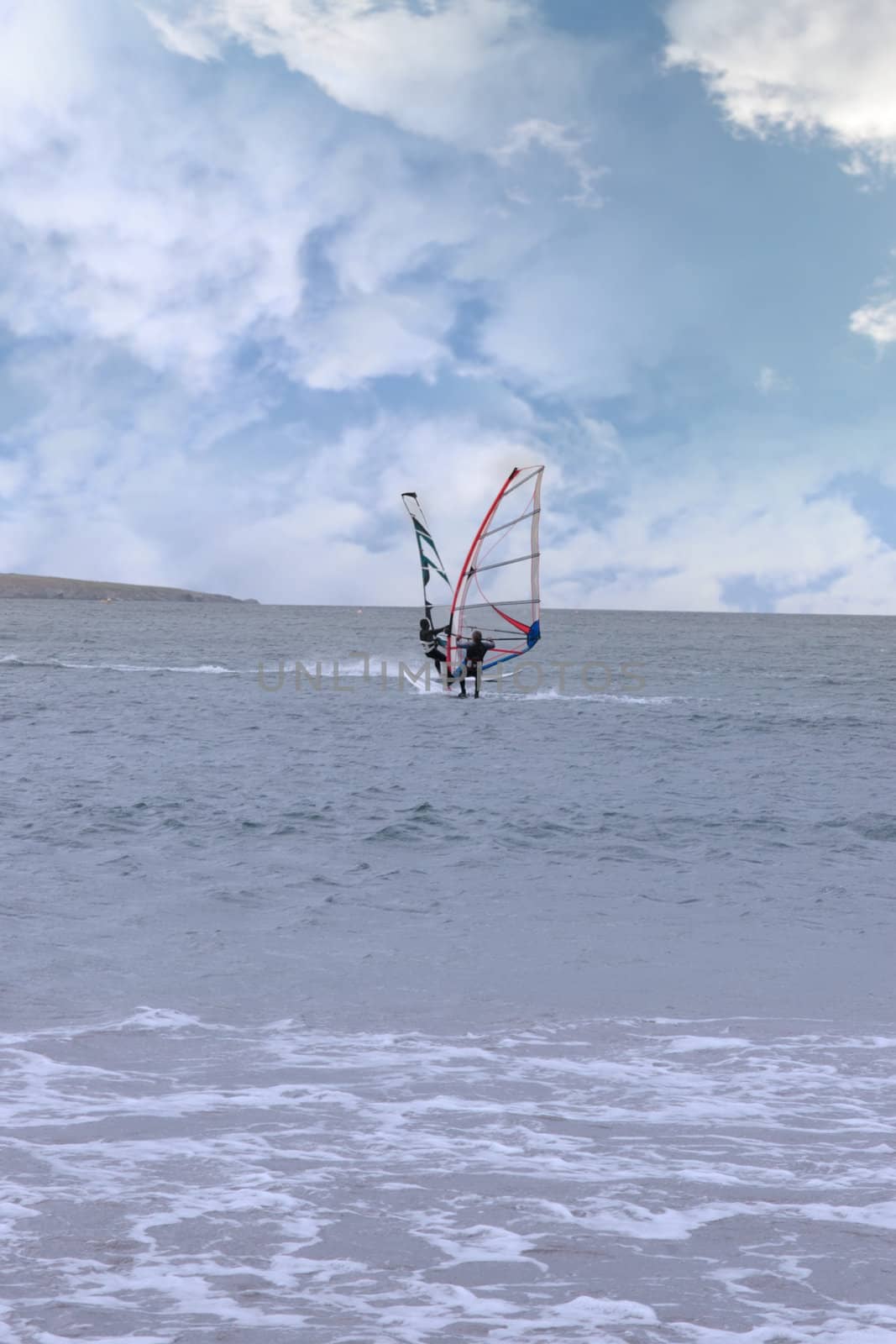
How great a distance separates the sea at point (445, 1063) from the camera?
5066mm

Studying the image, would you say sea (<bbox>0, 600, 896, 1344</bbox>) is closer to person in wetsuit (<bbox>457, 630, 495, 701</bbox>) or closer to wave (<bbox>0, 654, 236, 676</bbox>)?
person in wetsuit (<bbox>457, 630, 495, 701</bbox>)

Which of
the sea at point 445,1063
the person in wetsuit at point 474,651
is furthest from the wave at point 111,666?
the sea at point 445,1063

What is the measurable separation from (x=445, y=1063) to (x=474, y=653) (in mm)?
27376

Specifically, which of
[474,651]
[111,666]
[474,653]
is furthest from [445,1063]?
[111,666]

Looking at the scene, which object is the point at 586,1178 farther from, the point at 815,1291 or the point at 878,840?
the point at 878,840

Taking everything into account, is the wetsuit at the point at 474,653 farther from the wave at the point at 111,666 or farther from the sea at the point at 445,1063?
the wave at the point at 111,666

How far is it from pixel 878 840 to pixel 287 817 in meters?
9.35

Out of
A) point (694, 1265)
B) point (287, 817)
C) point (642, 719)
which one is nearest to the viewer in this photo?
point (694, 1265)

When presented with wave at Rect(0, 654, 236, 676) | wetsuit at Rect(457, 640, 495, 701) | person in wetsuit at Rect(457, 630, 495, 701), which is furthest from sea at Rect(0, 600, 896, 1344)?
wave at Rect(0, 654, 236, 676)

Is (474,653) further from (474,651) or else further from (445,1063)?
(445,1063)

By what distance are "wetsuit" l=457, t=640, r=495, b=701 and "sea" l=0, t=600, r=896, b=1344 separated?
12.3 meters

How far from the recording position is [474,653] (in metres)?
35.2

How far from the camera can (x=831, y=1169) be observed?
6.30 metres

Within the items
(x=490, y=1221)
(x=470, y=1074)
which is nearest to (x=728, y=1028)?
(x=470, y=1074)
